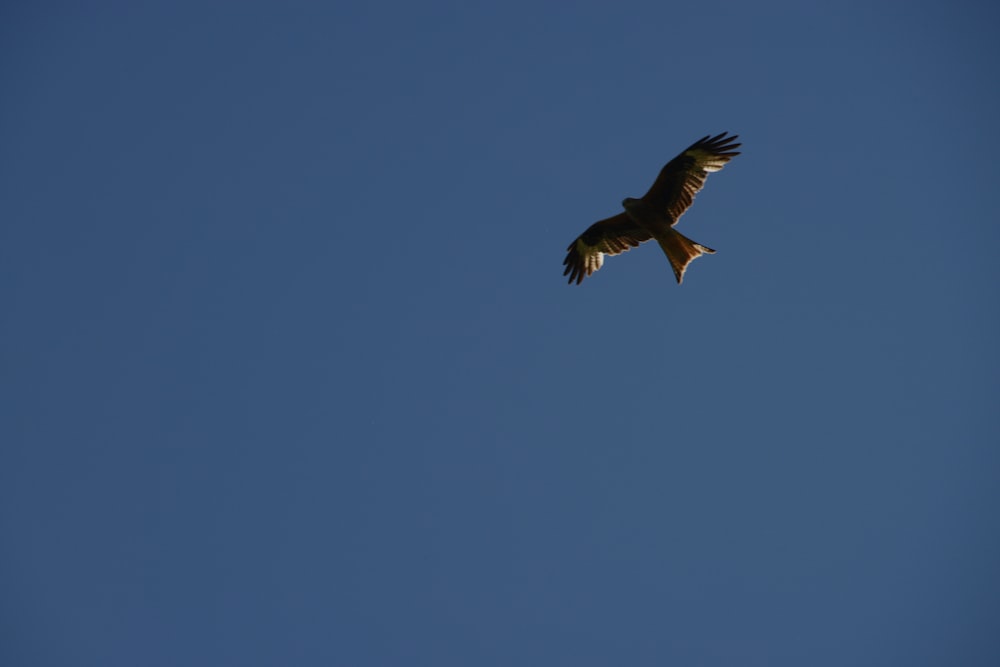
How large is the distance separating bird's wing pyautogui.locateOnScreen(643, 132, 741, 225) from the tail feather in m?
0.53

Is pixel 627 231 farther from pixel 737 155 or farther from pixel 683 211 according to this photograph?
pixel 737 155

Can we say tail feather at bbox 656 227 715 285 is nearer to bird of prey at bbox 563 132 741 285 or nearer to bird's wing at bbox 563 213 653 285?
bird of prey at bbox 563 132 741 285

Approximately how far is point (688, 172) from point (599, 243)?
6.89 ft

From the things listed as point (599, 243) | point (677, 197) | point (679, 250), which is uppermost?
point (599, 243)

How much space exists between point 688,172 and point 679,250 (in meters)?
1.23

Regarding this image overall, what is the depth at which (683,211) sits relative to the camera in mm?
Answer: 13250

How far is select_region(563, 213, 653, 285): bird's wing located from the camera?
14156mm

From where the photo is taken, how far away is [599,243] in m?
14.6

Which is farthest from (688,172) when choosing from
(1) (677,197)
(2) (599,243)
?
(2) (599,243)

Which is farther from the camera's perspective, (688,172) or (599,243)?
(599,243)

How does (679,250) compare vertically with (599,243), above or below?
below

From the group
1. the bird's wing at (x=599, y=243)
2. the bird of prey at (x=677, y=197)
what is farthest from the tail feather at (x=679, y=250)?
the bird's wing at (x=599, y=243)

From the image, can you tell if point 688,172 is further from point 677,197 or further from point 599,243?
point 599,243

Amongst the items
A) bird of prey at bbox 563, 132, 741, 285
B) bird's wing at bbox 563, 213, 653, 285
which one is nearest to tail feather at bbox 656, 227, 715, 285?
bird of prey at bbox 563, 132, 741, 285
